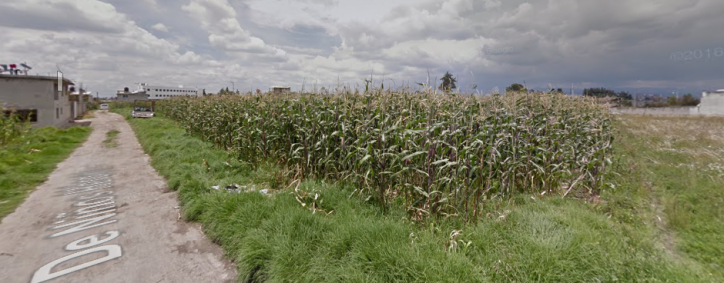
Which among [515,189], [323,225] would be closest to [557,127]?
[515,189]

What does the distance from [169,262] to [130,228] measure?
1584 millimetres

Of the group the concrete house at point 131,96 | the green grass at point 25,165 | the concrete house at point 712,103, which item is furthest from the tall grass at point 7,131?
the concrete house at point 131,96

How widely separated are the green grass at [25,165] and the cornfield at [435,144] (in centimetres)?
442

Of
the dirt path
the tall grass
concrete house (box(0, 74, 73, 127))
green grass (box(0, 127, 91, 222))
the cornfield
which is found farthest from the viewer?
concrete house (box(0, 74, 73, 127))

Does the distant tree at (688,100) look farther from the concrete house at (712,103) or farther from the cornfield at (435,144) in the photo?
the cornfield at (435,144)

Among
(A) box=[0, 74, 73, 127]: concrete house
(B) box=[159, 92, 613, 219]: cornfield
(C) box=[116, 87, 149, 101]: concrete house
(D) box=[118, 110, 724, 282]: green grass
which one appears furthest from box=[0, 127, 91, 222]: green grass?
(C) box=[116, 87, 149, 101]: concrete house

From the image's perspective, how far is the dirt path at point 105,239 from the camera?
3.54 m

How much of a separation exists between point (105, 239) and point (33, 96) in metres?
26.3

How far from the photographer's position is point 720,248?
383 cm

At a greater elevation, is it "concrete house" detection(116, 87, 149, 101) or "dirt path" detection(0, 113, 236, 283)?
"concrete house" detection(116, 87, 149, 101)

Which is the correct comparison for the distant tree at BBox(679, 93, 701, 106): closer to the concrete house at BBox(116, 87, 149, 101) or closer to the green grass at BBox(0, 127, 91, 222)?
the green grass at BBox(0, 127, 91, 222)

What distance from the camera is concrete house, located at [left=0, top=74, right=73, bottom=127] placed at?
66.2ft

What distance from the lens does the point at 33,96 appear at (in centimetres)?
2147

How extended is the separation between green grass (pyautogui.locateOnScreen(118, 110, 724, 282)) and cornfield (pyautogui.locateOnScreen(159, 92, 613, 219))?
386 millimetres
